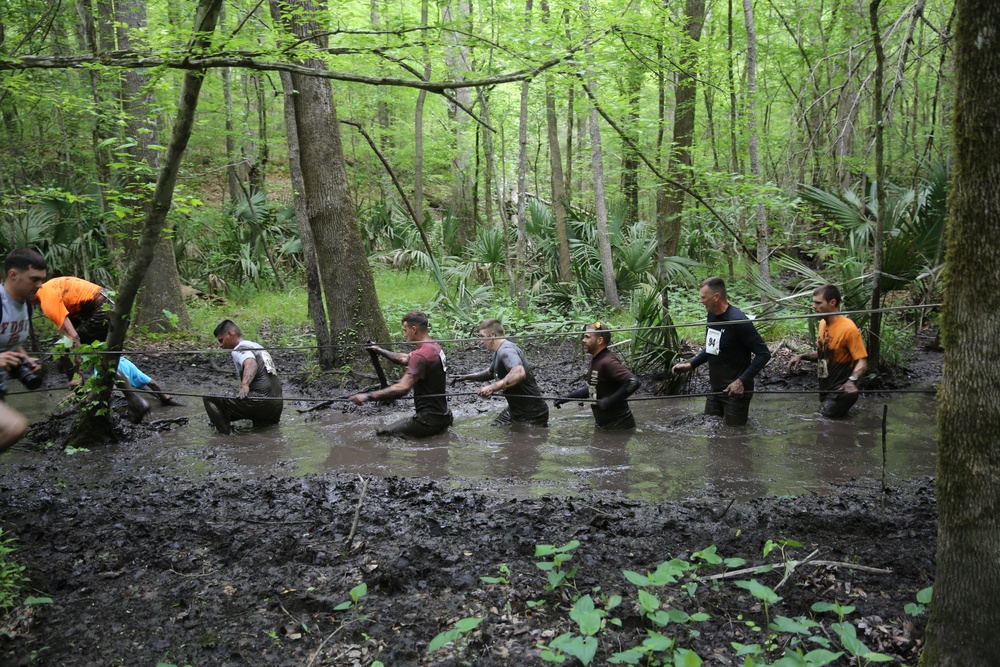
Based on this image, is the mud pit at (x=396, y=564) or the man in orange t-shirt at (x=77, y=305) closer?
the mud pit at (x=396, y=564)

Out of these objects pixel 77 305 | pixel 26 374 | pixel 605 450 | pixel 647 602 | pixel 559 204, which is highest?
pixel 559 204

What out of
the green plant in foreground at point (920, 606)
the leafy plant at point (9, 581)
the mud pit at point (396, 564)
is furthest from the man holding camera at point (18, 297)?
the green plant in foreground at point (920, 606)

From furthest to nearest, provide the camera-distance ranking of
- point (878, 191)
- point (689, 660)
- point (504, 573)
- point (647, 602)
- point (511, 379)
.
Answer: point (878, 191)
point (511, 379)
point (504, 573)
point (647, 602)
point (689, 660)

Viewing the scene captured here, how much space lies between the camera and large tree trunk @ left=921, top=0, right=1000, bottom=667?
2354 millimetres

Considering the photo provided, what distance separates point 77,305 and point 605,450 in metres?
5.80

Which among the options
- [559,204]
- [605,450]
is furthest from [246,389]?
[559,204]

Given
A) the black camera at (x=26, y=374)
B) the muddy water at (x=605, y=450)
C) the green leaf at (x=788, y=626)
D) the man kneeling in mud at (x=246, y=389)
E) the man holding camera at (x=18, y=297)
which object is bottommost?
the muddy water at (x=605, y=450)

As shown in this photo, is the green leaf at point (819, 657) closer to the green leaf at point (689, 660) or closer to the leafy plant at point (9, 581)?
the green leaf at point (689, 660)

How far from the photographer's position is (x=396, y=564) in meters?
3.65

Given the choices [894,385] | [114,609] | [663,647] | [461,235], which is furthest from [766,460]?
[461,235]

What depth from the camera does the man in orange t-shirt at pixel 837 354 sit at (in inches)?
275

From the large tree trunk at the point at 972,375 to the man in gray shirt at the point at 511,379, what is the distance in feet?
14.4

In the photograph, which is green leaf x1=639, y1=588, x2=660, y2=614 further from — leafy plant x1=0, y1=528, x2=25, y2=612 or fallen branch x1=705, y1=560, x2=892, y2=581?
leafy plant x1=0, y1=528, x2=25, y2=612

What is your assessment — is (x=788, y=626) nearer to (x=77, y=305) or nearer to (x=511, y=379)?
(x=511, y=379)
